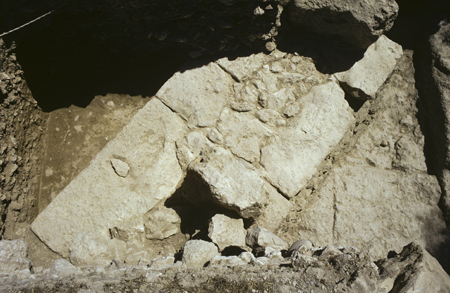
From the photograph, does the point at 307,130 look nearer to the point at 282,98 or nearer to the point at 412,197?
the point at 282,98

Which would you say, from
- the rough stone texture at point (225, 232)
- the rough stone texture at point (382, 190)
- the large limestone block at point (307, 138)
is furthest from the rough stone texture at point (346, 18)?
the rough stone texture at point (225, 232)

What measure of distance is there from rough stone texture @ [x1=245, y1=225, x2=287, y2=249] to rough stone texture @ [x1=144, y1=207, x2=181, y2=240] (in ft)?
1.86

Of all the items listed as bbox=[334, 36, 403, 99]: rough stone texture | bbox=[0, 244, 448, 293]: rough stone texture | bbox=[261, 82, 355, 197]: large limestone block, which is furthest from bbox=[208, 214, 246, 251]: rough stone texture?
bbox=[334, 36, 403, 99]: rough stone texture

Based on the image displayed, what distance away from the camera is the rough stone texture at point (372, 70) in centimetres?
259

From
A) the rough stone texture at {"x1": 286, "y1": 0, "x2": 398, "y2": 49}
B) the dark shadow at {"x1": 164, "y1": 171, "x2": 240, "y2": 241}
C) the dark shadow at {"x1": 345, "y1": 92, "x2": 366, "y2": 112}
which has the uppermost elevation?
the rough stone texture at {"x1": 286, "y1": 0, "x2": 398, "y2": 49}

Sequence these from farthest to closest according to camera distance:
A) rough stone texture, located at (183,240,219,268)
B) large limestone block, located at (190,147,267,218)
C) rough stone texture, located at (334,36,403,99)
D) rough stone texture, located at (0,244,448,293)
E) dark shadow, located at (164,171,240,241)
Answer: rough stone texture, located at (334,36,403,99)
dark shadow, located at (164,171,240,241)
large limestone block, located at (190,147,267,218)
rough stone texture, located at (183,240,219,268)
rough stone texture, located at (0,244,448,293)

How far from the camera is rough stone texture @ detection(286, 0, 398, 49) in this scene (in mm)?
2314

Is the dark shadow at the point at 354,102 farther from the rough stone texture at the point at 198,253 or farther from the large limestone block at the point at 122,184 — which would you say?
the rough stone texture at the point at 198,253

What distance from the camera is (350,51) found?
265cm

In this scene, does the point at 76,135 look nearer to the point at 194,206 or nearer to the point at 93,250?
the point at 93,250

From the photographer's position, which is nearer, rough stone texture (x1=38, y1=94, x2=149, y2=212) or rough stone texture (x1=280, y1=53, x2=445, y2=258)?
rough stone texture (x1=280, y1=53, x2=445, y2=258)

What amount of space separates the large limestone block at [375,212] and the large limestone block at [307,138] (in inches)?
12.9

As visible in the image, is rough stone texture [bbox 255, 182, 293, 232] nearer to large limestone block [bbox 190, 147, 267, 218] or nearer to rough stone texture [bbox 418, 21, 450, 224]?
large limestone block [bbox 190, 147, 267, 218]

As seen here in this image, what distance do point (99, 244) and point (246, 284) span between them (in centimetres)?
116
